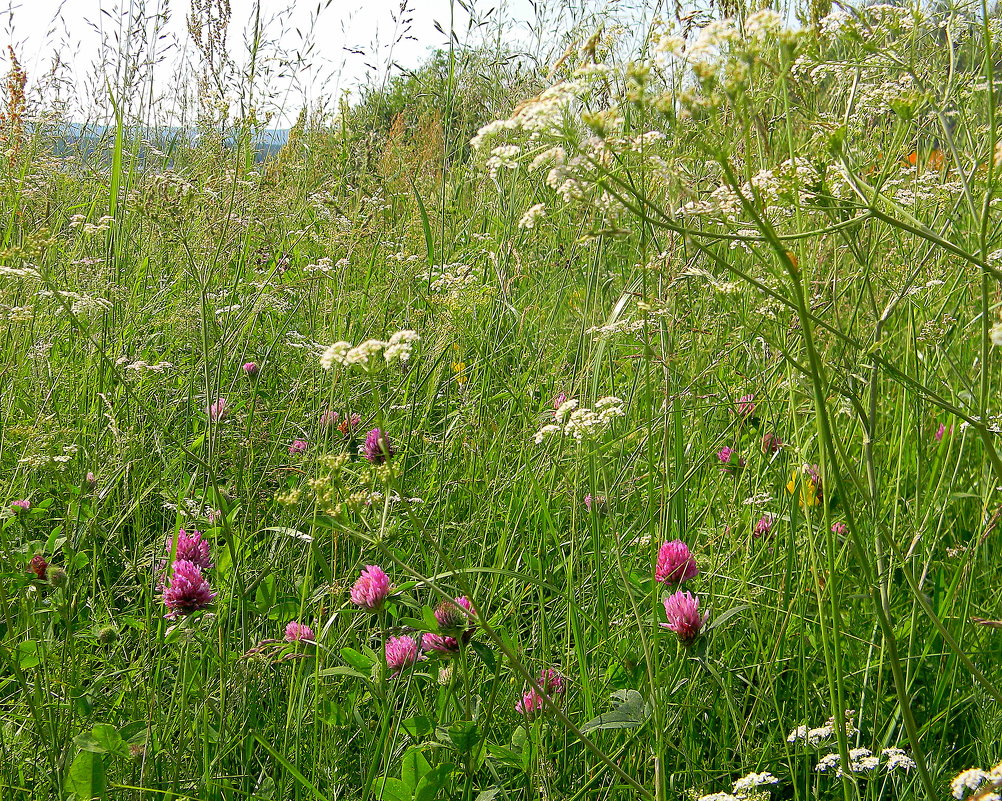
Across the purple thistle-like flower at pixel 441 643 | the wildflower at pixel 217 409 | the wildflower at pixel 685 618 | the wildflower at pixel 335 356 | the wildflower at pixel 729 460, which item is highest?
the wildflower at pixel 335 356

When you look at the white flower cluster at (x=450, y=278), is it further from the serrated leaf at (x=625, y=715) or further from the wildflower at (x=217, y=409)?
the serrated leaf at (x=625, y=715)

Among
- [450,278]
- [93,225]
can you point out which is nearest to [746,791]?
[450,278]

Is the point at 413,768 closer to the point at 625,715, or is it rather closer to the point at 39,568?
the point at 625,715

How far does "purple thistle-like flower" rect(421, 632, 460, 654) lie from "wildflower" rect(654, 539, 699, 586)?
1.04ft

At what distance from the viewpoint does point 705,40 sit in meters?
0.70

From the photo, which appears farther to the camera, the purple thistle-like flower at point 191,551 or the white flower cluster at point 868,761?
the purple thistle-like flower at point 191,551

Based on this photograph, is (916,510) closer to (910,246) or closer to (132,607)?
(910,246)

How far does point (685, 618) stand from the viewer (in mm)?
1169

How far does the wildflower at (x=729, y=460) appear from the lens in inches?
63.8

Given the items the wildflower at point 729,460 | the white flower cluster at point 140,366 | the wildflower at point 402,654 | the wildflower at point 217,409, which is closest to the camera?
the wildflower at point 402,654

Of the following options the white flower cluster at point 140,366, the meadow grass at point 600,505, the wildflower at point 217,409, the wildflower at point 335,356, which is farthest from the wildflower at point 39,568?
the wildflower at point 335,356

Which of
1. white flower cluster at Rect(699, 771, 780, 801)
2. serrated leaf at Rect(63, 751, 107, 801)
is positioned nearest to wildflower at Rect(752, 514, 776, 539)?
white flower cluster at Rect(699, 771, 780, 801)

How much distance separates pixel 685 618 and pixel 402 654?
41 cm

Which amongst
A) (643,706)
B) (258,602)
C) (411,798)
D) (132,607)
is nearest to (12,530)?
(132,607)
